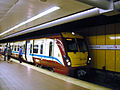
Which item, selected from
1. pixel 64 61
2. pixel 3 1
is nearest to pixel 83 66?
pixel 64 61

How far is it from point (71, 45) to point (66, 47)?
484mm

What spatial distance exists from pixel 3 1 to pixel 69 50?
14.2 ft

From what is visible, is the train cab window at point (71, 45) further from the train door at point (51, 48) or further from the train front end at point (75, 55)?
the train door at point (51, 48)

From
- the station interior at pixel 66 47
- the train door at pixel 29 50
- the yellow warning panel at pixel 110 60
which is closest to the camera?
the station interior at pixel 66 47

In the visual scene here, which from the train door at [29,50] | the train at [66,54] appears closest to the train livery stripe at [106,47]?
the train at [66,54]

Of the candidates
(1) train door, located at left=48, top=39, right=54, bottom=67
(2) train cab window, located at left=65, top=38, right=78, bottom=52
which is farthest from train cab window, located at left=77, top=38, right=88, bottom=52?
(1) train door, located at left=48, top=39, right=54, bottom=67

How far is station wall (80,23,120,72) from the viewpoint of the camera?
369 inches

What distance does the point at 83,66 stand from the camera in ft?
25.9

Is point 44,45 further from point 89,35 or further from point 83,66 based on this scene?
point 89,35

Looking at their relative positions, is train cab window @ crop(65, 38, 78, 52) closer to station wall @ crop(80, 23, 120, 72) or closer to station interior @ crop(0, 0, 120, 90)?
station interior @ crop(0, 0, 120, 90)

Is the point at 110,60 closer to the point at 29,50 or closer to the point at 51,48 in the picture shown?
the point at 51,48

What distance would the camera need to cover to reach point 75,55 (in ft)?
25.4

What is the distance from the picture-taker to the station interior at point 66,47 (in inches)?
219

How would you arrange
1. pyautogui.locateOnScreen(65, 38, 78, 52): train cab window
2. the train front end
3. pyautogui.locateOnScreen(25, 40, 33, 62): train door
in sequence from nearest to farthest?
the train front end
pyautogui.locateOnScreen(65, 38, 78, 52): train cab window
pyautogui.locateOnScreen(25, 40, 33, 62): train door
